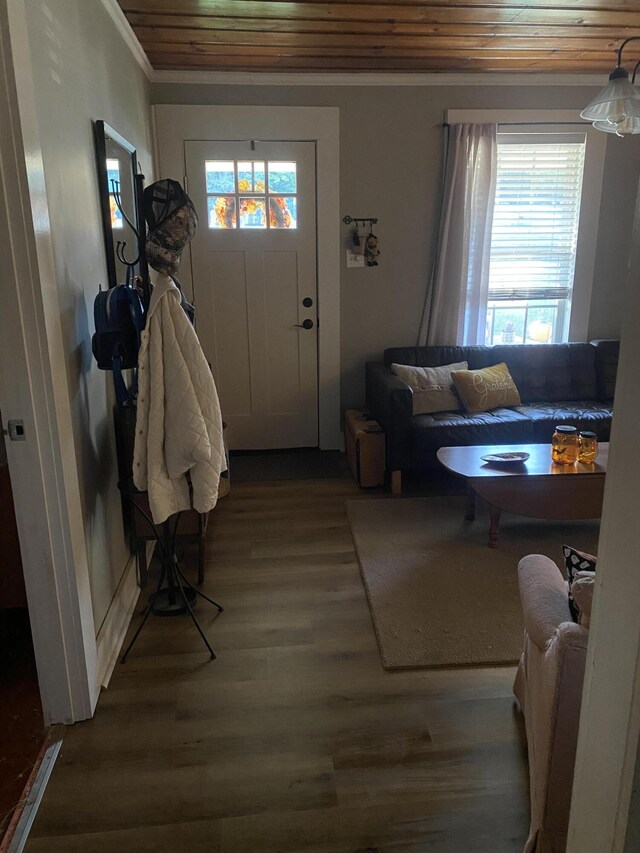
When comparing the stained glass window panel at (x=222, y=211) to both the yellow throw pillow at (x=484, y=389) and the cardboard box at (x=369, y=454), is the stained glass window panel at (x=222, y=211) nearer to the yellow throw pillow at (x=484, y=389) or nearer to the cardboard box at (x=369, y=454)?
the cardboard box at (x=369, y=454)

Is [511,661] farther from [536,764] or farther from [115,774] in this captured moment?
[115,774]

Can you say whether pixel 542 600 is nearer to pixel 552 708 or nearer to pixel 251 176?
pixel 552 708

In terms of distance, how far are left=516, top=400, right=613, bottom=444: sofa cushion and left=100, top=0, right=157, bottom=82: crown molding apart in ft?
9.89

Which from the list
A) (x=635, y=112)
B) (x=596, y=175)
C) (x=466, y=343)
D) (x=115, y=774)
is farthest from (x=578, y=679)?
(x=596, y=175)

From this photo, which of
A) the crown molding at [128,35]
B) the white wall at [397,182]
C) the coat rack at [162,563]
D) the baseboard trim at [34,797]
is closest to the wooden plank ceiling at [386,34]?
the crown molding at [128,35]

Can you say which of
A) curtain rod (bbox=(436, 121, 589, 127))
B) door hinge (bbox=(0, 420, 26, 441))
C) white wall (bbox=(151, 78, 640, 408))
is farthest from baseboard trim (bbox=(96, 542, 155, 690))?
curtain rod (bbox=(436, 121, 589, 127))

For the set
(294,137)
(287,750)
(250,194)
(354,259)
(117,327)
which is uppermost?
(294,137)

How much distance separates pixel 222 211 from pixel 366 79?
4.23 ft

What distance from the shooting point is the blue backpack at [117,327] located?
2047 mm

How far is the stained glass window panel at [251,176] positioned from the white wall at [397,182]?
39 centimetres

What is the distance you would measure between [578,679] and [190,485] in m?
1.42

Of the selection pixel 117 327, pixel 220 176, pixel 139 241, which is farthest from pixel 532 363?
pixel 117 327

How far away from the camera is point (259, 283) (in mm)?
4266

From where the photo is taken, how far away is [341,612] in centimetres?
252
